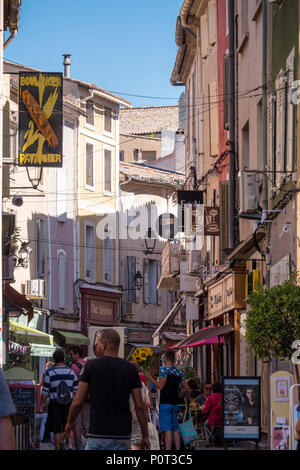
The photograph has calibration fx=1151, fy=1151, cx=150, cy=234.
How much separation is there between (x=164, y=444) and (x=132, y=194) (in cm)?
3868

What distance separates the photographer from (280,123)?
18297 mm

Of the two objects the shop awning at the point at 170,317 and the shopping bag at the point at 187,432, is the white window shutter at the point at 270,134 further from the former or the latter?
the shop awning at the point at 170,317

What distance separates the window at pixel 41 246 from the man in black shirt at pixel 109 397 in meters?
35.7

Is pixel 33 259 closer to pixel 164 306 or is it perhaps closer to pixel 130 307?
pixel 130 307

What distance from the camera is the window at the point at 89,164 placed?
51906 mm

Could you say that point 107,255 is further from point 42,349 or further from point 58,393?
point 58,393

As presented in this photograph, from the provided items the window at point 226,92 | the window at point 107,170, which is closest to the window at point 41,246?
the window at point 107,170

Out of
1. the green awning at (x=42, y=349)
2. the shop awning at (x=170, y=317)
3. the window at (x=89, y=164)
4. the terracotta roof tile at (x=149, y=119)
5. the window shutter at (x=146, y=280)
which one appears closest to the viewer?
the green awning at (x=42, y=349)

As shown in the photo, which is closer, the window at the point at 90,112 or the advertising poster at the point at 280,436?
the advertising poster at the point at 280,436

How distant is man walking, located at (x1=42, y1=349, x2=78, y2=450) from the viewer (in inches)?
669

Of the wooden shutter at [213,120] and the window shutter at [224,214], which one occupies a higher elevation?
the wooden shutter at [213,120]

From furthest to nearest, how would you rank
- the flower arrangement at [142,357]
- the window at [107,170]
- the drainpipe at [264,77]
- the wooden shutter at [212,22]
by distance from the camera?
the window at [107,170]
the wooden shutter at [212,22]
the drainpipe at [264,77]
the flower arrangement at [142,357]

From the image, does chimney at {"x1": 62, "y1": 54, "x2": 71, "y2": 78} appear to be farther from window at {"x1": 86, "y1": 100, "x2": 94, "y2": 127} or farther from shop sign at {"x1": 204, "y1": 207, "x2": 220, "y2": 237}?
shop sign at {"x1": 204, "y1": 207, "x2": 220, "y2": 237}

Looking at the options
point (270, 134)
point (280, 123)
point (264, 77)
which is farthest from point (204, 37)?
point (280, 123)
